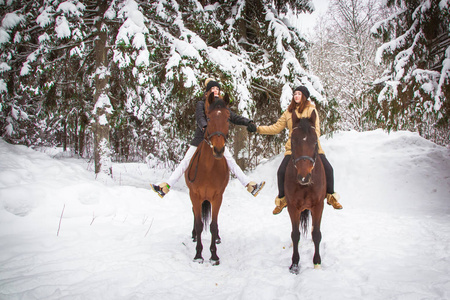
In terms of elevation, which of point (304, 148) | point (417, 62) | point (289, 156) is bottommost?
point (289, 156)

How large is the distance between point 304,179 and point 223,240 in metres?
2.68

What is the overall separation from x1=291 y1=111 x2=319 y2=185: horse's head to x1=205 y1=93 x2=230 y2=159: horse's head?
1.04 m

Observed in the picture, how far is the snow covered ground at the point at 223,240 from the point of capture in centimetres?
299

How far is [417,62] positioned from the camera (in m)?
6.44

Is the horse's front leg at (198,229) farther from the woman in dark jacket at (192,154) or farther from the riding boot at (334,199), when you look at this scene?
the riding boot at (334,199)

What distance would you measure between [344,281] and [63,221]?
16.9ft

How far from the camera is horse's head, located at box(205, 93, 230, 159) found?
344cm

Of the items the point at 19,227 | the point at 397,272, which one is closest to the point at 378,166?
the point at 397,272

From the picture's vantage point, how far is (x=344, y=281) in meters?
3.18

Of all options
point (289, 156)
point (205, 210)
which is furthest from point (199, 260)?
point (289, 156)

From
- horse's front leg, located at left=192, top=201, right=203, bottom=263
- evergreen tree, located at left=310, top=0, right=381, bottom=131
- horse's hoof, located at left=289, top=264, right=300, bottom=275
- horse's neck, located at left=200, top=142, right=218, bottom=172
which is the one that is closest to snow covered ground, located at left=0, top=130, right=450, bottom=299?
horse's hoof, located at left=289, top=264, right=300, bottom=275

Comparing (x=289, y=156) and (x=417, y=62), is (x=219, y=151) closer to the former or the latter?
(x=289, y=156)

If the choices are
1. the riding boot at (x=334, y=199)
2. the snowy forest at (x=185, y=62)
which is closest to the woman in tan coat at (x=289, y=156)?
the riding boot at (x=334, y=199)

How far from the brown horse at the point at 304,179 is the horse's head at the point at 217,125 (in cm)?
103
